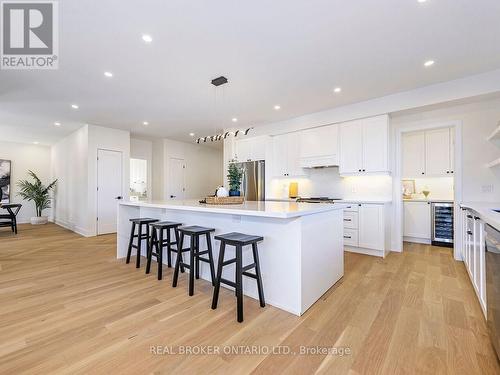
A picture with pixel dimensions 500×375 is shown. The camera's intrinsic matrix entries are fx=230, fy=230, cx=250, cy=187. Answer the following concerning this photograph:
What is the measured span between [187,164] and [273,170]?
357 cm

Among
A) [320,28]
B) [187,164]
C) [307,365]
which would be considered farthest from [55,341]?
[187,164]

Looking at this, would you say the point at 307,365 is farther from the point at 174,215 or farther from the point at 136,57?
the point at 136,57

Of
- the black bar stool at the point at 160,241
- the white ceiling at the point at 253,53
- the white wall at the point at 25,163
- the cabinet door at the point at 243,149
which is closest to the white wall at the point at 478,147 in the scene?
the white ceiling at the point at 253,53

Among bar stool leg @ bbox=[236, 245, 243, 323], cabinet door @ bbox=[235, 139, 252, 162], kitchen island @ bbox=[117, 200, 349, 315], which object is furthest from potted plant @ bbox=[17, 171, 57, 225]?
bar stool leg @ bbox=[236, 245, 243, 323]

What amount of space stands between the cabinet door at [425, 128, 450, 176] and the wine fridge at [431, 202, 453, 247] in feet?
2.50

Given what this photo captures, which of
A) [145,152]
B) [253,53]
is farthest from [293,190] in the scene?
[145,152]

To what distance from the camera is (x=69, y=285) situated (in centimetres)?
262

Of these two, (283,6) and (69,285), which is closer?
(283,6)

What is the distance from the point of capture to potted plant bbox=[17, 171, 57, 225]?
23.6ft

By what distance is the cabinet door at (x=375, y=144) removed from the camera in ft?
12.6

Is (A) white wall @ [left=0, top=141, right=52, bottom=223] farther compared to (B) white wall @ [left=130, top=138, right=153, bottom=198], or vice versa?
(A) white wall @ [left=0, top=141, right=52, bottom=223]

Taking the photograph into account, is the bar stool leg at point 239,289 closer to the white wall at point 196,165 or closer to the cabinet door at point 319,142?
the cabinet door at point 319,142

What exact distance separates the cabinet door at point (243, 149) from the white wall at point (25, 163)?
7.10 meters

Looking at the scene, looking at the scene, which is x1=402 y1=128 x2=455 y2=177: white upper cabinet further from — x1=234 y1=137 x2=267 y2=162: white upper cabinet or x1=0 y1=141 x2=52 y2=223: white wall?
x1=0 y1=141 x2=52 y2=223: white wall
